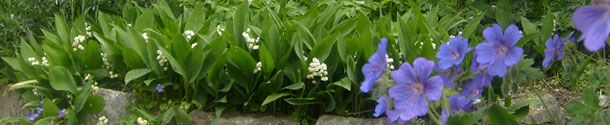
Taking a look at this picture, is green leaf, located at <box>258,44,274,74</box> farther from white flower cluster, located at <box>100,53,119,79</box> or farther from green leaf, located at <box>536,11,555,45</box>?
green leaf, located at <box>536,11,555,45</box>

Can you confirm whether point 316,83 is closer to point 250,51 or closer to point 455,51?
point 250,51

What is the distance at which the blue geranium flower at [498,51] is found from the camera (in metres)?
1.37

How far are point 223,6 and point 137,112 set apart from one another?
1055 millimetres

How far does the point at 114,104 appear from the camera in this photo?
10.6ft

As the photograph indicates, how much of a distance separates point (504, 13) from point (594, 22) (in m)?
2.89

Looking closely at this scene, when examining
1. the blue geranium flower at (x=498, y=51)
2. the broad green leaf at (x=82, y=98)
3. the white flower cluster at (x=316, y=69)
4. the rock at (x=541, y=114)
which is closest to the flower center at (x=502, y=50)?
the blue geranium flower at (x=498, y=51)

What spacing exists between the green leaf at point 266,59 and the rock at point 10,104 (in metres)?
1.41

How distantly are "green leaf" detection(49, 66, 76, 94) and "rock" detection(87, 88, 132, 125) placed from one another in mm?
113

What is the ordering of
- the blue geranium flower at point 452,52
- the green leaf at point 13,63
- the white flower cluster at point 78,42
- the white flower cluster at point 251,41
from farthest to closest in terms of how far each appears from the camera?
1. the green leaf at point 13,63
2. the white flower cluster at point 78,42
3. the white flower cluster at point 251,41
4. the blue geranium flower at point 452,52

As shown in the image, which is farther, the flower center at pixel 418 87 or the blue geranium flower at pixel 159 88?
the blue geranium flower at pixel 159 88

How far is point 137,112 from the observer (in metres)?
3.14

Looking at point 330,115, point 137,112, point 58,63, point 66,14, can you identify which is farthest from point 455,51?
point 66,14

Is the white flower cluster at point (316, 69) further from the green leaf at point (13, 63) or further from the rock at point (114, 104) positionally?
the green leaf at point (13, 63)

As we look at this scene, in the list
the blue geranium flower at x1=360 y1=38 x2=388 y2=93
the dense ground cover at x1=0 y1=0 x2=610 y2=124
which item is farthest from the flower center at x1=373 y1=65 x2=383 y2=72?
the dense ground cover at x1=0 y1=0 x2=610 y2=124
